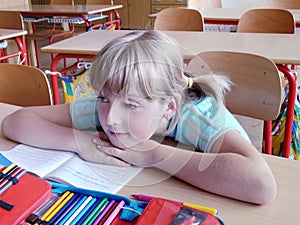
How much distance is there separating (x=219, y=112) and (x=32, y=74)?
2.40ft

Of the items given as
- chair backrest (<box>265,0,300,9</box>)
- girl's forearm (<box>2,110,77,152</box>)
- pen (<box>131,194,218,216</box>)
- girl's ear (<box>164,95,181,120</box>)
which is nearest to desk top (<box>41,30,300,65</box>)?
girl's forearm (<box>2,110,77,152</box>)

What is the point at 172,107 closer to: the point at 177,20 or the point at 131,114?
the point at 131,114

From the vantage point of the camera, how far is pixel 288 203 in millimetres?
625

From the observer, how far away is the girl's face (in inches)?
24.9

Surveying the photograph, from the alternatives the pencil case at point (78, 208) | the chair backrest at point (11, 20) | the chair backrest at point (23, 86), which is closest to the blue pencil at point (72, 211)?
the pencil case at point (78, 208)

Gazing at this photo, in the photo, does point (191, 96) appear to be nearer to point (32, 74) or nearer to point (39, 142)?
point (39, 142)

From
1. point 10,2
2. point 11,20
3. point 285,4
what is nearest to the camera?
point 11,20

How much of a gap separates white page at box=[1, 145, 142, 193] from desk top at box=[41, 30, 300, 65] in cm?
99

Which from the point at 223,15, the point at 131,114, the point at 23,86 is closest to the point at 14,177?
the point at 131,114

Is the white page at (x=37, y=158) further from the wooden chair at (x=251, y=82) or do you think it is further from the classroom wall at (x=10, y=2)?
the classroom wall at (x=10, y=2)

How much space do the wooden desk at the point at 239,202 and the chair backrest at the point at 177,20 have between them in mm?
1927

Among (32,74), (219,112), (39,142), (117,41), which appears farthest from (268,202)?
(32,74)

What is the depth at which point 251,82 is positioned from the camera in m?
1.25

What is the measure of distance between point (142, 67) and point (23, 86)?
2.63 ft
